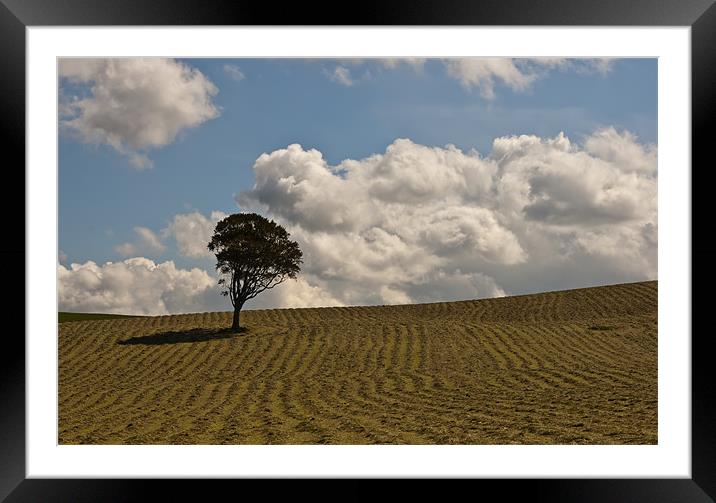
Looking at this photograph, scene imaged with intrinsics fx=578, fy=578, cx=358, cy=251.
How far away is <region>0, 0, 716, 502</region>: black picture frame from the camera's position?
2441 mm

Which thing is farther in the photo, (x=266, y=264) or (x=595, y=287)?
(x=595, y=287)

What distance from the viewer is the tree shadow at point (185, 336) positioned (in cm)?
1471

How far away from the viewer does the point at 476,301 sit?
24.1m

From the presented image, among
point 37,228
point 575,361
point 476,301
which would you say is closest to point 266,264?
point 575,361

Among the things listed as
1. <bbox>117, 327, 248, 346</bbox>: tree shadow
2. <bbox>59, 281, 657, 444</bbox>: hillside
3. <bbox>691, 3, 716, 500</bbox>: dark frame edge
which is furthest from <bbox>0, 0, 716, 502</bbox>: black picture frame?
<bbox>117, 327, 248, 346</bbox>: tree shadow

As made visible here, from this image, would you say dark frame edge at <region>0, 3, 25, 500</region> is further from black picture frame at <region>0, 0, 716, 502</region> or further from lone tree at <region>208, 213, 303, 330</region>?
lone tree at <region>208, 213, 303, 330</region>

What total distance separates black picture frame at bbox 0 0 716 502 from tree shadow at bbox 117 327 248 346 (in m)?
12.6

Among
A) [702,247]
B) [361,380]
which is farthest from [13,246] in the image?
[361,380]
